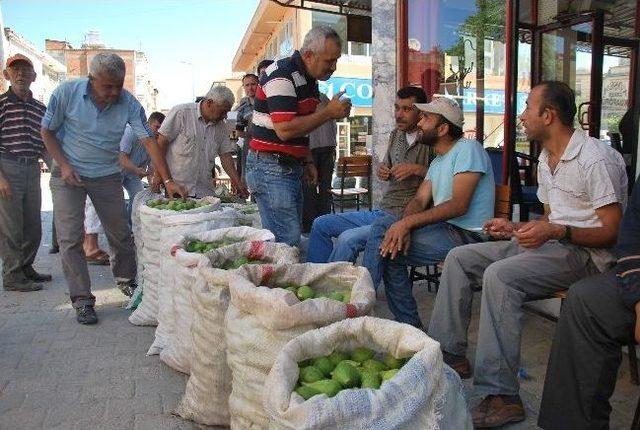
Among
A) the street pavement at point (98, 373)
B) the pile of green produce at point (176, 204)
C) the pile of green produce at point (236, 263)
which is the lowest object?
the street pavement at point (98, 373)

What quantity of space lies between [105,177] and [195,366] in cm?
236

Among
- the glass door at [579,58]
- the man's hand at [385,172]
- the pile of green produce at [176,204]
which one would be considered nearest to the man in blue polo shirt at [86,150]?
the pile of green produce at [176,204]

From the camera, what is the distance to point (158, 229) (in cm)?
383

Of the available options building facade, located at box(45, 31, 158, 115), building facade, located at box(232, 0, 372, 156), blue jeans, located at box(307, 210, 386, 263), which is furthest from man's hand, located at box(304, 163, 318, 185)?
building facade, located at box(45, 31, 158, 115)

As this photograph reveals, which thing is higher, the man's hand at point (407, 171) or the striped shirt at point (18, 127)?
the striped shirt at point (18, 127)

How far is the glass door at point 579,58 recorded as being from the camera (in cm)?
616

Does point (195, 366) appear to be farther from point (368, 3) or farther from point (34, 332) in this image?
point (368, 3)

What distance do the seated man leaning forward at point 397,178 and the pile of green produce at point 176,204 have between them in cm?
95

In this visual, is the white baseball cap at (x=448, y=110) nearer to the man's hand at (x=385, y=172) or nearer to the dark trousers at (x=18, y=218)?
the man's hand at (x=385, y=172)

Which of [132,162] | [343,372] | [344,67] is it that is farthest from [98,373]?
[344,67]

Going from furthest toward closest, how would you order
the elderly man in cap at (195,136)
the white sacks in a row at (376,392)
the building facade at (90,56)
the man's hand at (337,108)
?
the building facade at (90,56) < the elderly man in cap at (195,136) < the man's hand at (337,108) < the white sacks in a row at (376,392)

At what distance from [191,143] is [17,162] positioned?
1.92m

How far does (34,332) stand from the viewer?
4191 mm

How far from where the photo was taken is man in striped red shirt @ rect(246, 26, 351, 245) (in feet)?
11.0
